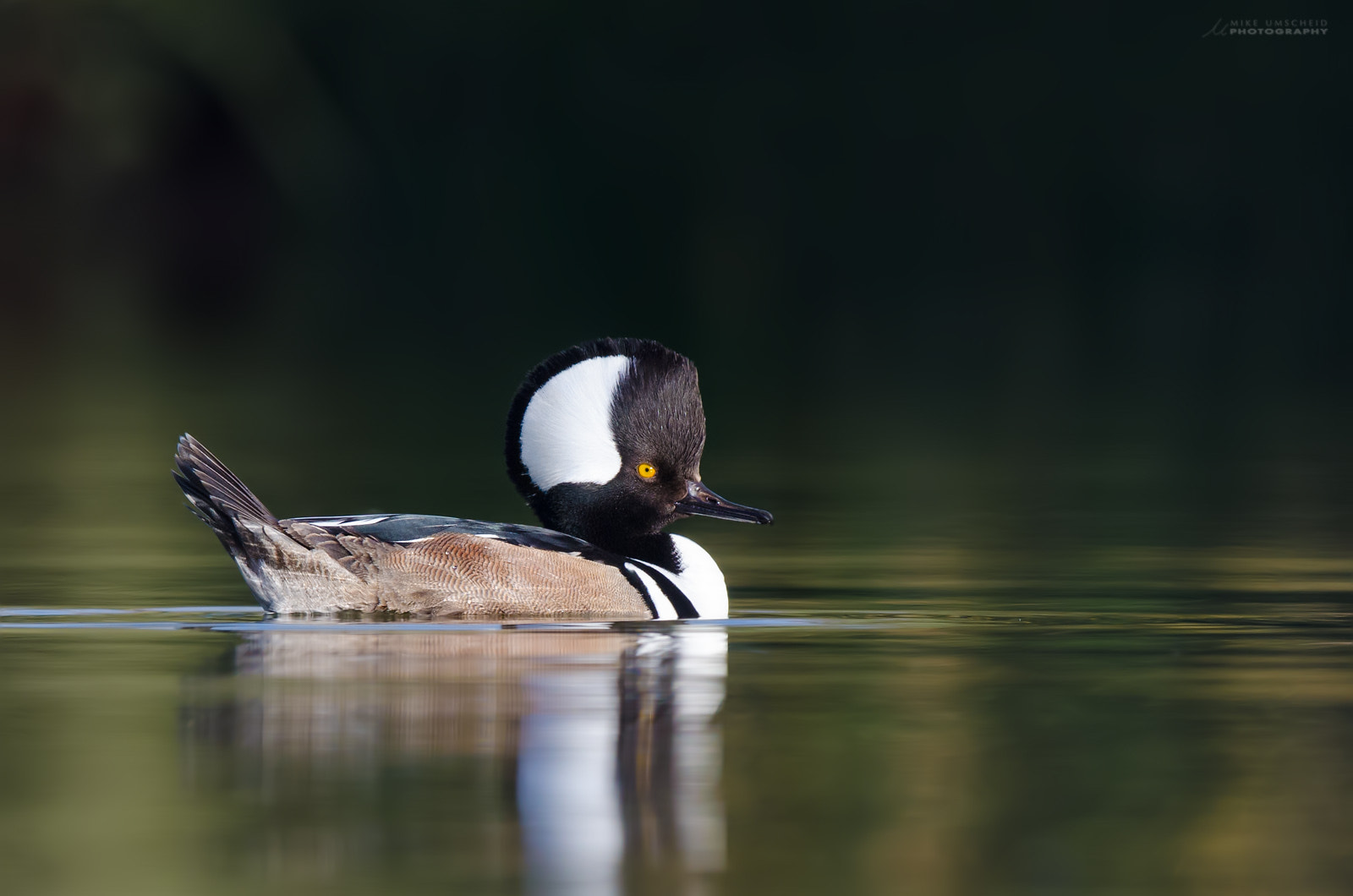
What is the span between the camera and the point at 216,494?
33.6 feet

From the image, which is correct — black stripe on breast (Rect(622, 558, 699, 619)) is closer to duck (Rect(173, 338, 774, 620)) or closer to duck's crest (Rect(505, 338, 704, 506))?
duck (Rect(173, 338, 774, 620))

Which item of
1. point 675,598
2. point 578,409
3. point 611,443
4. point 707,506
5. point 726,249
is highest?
point 726,249

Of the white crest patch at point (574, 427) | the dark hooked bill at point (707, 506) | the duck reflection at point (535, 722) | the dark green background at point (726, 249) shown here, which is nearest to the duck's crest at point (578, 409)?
the white crest patch at point (574, 427)

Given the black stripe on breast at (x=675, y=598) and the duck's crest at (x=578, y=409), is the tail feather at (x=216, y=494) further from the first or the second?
the black stripe on breast at (x=675, y=598)

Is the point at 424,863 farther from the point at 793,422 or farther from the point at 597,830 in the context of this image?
the point at 793,422

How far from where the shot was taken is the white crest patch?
1101 cm

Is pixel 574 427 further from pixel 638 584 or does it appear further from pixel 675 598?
pixel 675 598

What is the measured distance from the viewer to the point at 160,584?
11.9 metres

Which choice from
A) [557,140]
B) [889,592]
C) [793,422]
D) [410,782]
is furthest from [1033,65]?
[410,782]

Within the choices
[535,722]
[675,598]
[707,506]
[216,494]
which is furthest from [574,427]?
[535,722]
